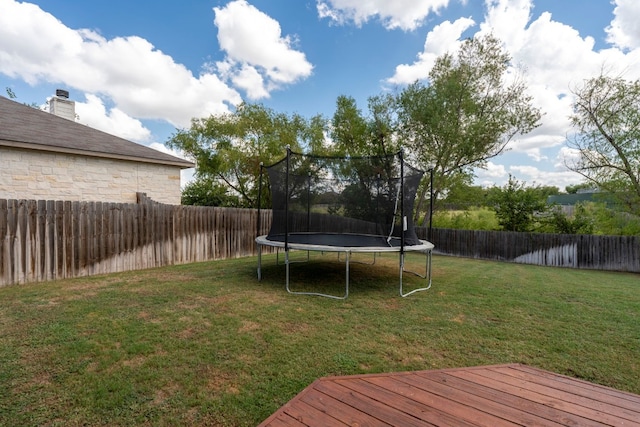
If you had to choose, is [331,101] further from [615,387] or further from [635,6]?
[615,387]

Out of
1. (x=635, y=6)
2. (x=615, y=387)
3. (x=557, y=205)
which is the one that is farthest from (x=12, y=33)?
(x=557, y=205)

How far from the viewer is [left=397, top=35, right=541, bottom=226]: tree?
1013cm

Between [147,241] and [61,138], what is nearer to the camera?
[147,241]

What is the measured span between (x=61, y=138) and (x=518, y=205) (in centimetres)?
1176

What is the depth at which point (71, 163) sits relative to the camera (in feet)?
20.1

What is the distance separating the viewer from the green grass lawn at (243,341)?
5.10ft

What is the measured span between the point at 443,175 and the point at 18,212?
11.2m

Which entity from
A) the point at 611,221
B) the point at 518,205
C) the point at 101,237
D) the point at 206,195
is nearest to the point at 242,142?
the point at 206,195

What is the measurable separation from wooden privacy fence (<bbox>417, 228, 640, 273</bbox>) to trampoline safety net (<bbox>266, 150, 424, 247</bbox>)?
5.09 meters

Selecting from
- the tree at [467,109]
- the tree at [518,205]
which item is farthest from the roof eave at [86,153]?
the tree at [518,205]

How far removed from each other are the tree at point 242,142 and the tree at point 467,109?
4.79 metres

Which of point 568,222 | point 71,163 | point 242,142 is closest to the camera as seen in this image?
point 71,163

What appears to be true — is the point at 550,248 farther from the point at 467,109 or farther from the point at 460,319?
the point at 460,319

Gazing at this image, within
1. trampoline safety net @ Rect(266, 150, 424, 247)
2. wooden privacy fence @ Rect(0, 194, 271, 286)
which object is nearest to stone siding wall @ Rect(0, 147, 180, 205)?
wooden privacy fence @ Rect(0, 194, 271, 286)
